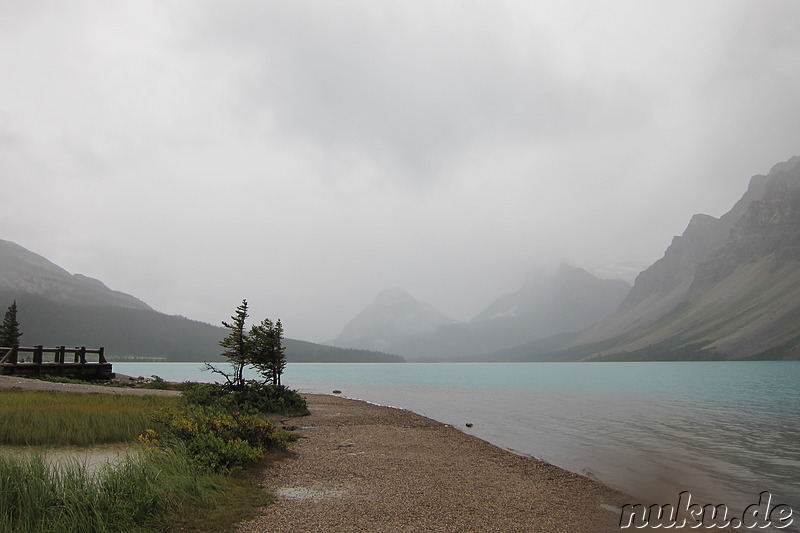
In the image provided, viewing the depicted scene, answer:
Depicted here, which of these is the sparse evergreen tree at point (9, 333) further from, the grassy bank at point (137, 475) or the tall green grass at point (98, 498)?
the tall green grass at point (98, 498)

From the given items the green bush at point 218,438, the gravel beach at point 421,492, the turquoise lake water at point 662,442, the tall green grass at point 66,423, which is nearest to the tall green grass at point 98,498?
the gravel beach at point 421,492

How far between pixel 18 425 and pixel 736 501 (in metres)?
24.5

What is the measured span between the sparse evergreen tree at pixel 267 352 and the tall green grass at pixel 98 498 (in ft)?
72.2

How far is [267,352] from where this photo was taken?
34.2 m

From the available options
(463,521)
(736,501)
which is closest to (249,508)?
(463,521)

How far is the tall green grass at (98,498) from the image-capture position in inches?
352

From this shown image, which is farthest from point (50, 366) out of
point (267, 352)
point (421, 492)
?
point (421, 492)

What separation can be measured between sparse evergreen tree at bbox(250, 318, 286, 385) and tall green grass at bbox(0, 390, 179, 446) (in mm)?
11609

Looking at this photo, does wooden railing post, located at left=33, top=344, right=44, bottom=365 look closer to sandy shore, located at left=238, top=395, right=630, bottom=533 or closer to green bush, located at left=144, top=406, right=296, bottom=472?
green bush, located at left=144, top=406, right=296, bottom=472

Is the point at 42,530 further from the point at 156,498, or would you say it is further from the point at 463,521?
the point at 463,521

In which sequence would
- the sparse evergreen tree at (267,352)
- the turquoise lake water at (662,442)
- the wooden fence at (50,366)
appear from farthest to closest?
the wooden fence at (50,366) → the sparse evergreen tree at (267,352) → the turquoise lake water at (662,442)

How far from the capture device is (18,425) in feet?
55.7

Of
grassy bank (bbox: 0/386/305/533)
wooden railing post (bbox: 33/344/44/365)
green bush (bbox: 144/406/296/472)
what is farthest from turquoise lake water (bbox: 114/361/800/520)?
wooden railing post (bbox: 33/344/44/365)

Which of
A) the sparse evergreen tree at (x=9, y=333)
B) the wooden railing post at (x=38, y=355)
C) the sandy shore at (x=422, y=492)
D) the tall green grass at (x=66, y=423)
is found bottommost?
the sandy shore at (x=422, y=492)
